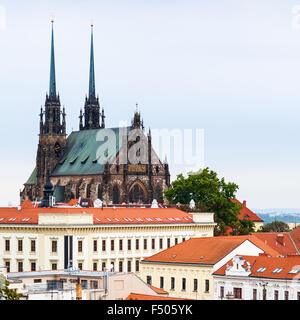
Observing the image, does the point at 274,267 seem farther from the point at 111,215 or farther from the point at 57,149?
the point at 57,149

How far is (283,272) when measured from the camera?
62.2 meters

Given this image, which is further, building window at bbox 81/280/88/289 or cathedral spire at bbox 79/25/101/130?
cathedral spire at bbox 79/25/101/130

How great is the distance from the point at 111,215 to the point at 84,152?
63149 mm

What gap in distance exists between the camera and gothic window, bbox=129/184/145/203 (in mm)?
143250

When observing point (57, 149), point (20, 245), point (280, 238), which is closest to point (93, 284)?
point (20, 245)

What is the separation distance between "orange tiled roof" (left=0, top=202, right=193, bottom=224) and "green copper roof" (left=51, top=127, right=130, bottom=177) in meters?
46.9

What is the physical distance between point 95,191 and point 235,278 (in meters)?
81.5

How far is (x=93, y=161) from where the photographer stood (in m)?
150

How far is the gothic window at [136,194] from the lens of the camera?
14325cm

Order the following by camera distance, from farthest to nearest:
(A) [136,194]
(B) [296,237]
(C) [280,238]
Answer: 1. (A) [136,194]
2. (B) [296,237]
3. (C) [280,238]

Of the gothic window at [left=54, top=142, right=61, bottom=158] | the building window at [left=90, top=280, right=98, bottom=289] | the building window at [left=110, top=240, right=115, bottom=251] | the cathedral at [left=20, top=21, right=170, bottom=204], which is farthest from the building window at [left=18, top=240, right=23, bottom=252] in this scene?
the gothic window at [left=54, top=142, right=61, bottom=158]

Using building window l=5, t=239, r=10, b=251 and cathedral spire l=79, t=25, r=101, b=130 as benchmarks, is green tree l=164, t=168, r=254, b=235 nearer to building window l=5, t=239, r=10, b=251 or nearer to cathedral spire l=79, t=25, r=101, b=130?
building window l=5, t=239, r=10, b=251

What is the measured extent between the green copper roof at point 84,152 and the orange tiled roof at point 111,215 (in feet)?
154
